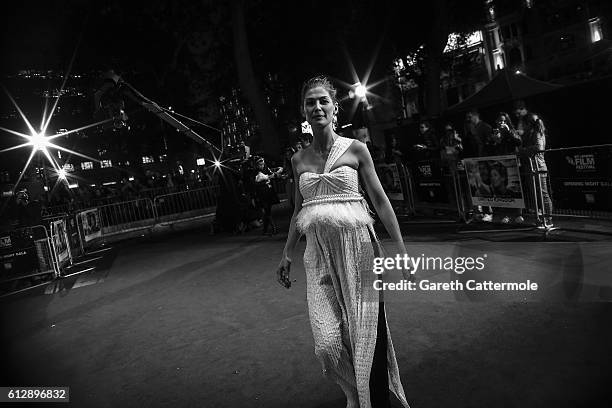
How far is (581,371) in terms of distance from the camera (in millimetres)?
3188

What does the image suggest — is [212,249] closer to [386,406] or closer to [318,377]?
[318,377]

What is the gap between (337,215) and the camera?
105 inches

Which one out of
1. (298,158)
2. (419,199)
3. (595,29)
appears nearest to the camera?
(298,158)

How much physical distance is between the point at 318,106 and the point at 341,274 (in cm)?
105

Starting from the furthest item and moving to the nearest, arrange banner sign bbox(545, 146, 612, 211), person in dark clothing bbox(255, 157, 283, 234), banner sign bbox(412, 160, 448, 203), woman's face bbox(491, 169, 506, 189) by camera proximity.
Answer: person in dark clothing bbox(255, 157, 283, 234) → banner sign bbox(412, 160, 448, 203) → woman's face bbox(491, 169, 506, 189) → banner sign bbox(545, 146, 612, 211)

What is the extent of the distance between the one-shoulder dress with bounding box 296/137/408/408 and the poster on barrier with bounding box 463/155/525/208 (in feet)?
20.3

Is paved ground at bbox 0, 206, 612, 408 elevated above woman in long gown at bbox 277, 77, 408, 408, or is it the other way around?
woman in long gown at bbox 277, 77, 408, 408

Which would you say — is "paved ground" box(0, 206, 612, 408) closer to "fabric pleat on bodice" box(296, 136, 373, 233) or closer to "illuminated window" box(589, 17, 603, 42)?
"fabric pleat on bodice" box(296, 136, 373, 233)

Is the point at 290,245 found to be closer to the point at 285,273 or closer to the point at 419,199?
the point at 285,273

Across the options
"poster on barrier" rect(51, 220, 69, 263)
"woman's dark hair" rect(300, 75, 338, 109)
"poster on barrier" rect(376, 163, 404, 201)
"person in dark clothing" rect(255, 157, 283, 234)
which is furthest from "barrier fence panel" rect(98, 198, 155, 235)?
"woman's dark hair" rect(300, 75, 338, 109)

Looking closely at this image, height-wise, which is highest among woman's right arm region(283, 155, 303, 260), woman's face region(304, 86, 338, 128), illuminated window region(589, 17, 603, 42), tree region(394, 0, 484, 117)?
illuminated window region(589, 17, 603, 42)

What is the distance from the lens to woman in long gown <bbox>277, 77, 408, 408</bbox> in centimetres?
269

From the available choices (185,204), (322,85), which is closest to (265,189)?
(185,204)

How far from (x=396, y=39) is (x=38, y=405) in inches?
994
